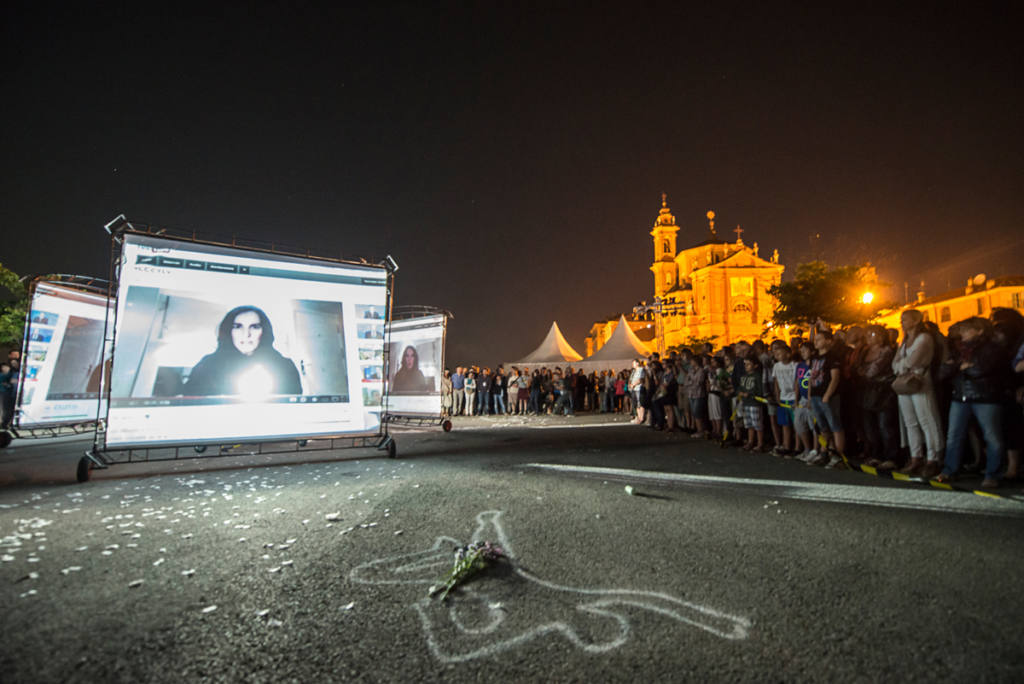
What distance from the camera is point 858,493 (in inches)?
196

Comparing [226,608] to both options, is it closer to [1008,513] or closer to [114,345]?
[114,345]

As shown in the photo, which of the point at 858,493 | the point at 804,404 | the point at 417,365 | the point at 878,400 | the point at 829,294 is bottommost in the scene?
the point at 858,493

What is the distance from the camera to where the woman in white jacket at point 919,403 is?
568cm

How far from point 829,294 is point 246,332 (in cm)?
4451

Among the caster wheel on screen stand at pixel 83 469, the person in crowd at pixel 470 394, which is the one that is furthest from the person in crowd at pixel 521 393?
the caster wheel on screen stand at pixel 83 469

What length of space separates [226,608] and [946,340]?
26.9 ft

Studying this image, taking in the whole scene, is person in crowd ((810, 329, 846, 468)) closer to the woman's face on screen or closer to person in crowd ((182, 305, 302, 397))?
person in crowd ((182, 305, 302, 397))

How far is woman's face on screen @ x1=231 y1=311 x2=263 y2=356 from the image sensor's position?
281 inches

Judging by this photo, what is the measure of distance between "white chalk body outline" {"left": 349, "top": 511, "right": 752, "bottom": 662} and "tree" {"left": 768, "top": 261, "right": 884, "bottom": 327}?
4267 cm

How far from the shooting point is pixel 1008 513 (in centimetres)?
409

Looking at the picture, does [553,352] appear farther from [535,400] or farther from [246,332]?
[246,332]

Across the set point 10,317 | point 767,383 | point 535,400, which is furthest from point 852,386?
point 10,317

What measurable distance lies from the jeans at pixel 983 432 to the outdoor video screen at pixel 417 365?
10346 millimetres

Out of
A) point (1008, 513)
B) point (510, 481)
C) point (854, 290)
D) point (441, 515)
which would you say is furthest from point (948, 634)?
Answer: point (854, 290)
